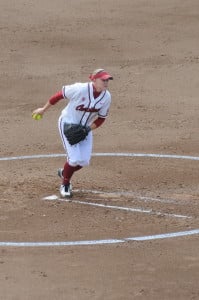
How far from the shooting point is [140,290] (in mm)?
9094

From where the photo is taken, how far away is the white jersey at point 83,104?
38.5 feet

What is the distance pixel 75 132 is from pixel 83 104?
38 centimetres

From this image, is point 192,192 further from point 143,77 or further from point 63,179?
point 143,77

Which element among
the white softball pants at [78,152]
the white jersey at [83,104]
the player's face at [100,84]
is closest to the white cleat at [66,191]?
the white softball pants at [78,152]

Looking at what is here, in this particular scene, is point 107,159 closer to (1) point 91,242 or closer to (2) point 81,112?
(2) point 81,112

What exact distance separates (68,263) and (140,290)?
1103 mm

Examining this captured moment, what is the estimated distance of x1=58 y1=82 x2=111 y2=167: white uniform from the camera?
11758 mm

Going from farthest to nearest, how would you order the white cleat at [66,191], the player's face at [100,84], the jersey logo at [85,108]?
1. the white cleat at [66,191]
2. the jersey logo at [85,108]
3. the player's face at [100,84]

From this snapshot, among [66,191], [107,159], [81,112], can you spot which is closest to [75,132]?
[81,112]

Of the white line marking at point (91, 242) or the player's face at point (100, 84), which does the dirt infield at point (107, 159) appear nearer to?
the white line marking at point (91, 242)

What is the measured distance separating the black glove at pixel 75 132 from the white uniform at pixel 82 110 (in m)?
0.12

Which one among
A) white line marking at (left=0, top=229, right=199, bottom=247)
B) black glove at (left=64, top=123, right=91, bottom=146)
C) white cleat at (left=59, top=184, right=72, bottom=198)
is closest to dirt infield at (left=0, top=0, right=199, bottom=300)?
white line marking at (left=0, top=229, right=199, bottom=247)

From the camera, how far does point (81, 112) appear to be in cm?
1198

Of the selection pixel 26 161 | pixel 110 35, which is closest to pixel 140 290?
pixel 26 161
